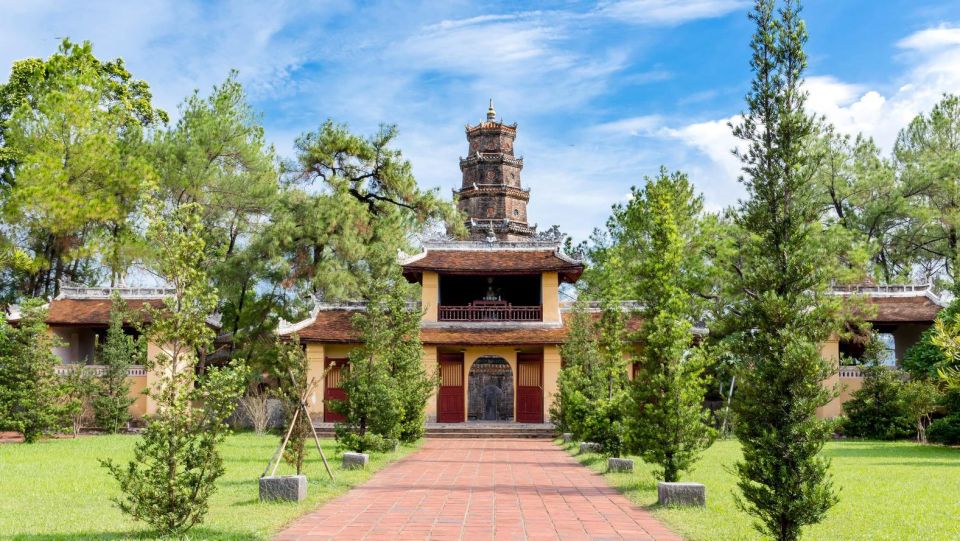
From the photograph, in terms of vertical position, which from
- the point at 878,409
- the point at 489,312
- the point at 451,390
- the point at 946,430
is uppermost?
the point at 489,312

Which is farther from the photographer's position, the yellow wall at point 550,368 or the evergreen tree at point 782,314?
the yellow wall at point 550,368

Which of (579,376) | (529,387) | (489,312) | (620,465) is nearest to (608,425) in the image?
(620,465)

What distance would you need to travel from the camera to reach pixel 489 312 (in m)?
28.5

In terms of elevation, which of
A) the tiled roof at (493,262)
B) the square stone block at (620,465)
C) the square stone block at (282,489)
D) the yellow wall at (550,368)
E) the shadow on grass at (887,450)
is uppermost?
the tiled roof at (493,262)

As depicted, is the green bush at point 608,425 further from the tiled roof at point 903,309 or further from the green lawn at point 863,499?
the tiled roof at point 903,309

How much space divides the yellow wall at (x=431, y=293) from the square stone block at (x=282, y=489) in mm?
17342

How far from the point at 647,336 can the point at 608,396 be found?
597 centimetres

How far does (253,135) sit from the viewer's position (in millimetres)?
30969

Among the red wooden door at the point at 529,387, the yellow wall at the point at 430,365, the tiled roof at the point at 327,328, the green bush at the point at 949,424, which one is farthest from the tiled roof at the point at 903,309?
the tiled roof at the point at 327,328

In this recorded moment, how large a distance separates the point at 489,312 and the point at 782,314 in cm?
2133

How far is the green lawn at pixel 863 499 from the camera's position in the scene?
8867 millimetres

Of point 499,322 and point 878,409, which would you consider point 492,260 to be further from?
point 878,409

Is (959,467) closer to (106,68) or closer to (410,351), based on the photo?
(410,351)

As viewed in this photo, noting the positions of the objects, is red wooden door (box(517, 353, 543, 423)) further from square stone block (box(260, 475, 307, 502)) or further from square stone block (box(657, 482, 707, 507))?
square stone block (box(260, 475, 307, 502))
